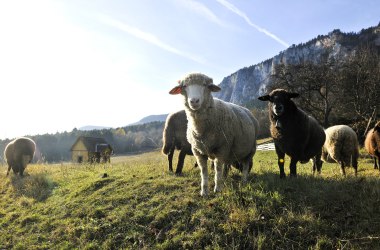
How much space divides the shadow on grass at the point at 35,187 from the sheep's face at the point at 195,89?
6.01m

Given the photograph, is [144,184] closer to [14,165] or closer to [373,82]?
[14,165]

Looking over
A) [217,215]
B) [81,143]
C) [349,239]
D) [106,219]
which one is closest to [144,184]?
[106,219]

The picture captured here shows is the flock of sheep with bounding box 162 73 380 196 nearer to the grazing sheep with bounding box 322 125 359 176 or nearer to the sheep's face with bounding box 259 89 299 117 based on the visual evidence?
the sheep's face with bounding box 259 89 299 117

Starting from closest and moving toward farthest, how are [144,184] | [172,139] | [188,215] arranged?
[188,215] → [144,184] → [172,139]

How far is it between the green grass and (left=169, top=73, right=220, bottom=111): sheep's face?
6.33 feet

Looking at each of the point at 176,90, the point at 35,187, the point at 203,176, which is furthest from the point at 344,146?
the point at 35,187

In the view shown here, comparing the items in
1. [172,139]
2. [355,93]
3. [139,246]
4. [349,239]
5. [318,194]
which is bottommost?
[139,246]

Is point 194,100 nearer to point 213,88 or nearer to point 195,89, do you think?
point 195,89

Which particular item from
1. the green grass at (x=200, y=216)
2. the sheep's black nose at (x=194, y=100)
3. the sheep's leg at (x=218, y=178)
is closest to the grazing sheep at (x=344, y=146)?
the green grass at (x=200, y=216)

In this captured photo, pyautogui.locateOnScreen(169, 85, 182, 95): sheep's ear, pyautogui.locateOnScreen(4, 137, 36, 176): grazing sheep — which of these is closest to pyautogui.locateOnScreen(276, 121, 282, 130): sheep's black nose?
pyautogui.locateOnScreen(169, 85, 182, 95): sheep's ear

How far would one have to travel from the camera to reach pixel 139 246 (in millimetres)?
5520

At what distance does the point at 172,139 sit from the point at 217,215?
4358 mm

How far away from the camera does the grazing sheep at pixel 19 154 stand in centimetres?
1452

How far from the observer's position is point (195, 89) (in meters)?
6.31
